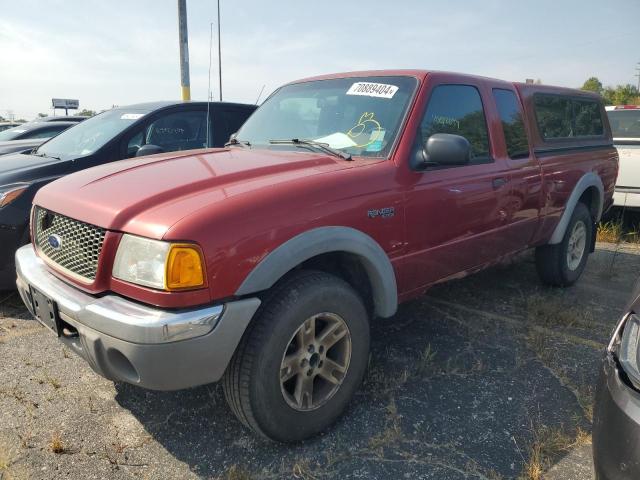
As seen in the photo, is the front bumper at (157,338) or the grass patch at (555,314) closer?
the front bumper at (157,338)

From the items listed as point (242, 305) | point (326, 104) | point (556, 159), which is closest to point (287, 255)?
→ point (242, 305)

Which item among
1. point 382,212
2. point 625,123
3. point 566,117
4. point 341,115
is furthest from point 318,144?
point 625,123

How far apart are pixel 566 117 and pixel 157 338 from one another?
4.26 metres

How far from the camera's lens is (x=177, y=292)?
6.55ft

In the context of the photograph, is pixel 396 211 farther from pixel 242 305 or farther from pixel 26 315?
pixel 26 315

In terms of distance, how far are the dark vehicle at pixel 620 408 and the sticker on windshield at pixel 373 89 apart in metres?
1.86

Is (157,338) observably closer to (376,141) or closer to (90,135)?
(376,141)

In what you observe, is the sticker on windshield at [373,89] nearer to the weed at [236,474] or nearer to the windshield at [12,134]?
the weed at [236,474]

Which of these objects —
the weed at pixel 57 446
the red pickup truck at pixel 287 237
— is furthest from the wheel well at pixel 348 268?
the weed at pixel 57 446

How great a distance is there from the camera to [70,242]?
2404mm

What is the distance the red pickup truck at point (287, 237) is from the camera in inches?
79.9

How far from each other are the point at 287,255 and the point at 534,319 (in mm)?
2631

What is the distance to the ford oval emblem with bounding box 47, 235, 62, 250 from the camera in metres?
2.47

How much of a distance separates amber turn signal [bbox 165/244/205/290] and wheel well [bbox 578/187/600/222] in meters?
4.11
